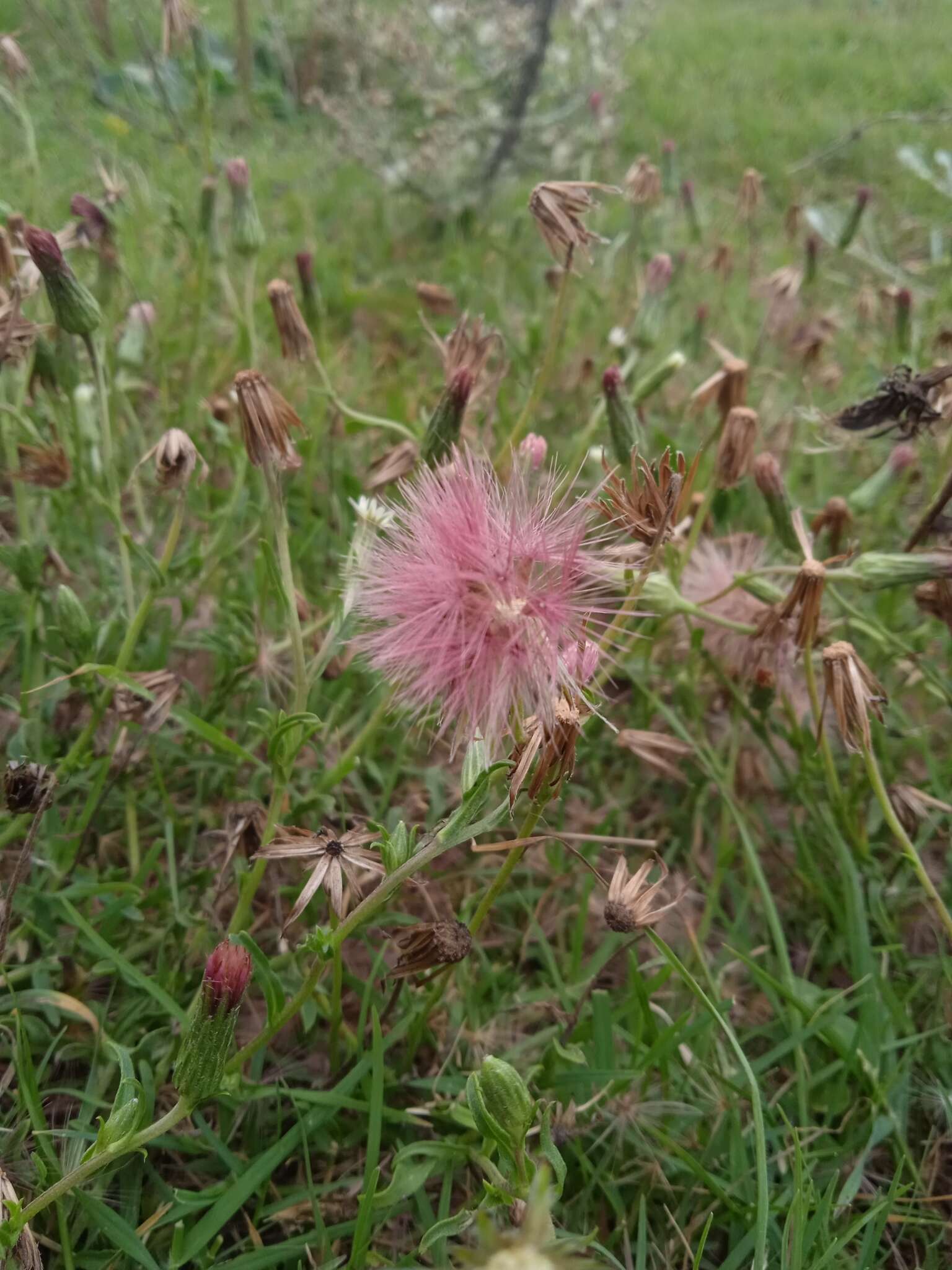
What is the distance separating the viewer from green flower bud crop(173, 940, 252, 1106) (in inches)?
35.1

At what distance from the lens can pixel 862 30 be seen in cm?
612

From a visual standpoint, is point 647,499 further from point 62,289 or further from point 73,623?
point 62,289

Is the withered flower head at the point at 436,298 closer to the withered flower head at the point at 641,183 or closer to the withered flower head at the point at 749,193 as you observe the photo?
the withered flower head at the point at 641,183

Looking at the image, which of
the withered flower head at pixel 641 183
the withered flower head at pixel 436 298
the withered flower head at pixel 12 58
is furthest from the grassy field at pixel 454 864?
the withered flower head at pixel 12 58

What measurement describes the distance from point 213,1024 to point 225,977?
5 cm

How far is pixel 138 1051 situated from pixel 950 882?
1.21 meters

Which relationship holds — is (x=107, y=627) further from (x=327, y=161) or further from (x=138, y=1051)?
(x=327, y=161)

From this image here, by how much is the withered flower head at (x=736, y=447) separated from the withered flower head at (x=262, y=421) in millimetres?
660

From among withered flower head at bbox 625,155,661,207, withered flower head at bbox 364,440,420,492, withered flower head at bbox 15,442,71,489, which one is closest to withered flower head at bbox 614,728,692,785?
withered flower head at bbox 364,440,420,492

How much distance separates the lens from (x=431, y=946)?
3.44ft

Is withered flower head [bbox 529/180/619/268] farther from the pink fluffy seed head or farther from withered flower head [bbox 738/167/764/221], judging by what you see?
withered flower head [bbox 738/167/764/221]

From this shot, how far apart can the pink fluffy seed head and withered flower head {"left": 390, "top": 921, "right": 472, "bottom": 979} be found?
0.21 m

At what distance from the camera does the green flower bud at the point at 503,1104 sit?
87cm

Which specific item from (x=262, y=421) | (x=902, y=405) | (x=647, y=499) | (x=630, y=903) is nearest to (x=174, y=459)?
(x=262, y=421)
